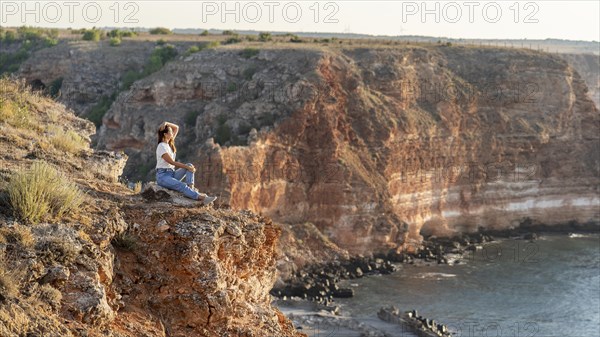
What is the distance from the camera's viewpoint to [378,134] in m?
64.0

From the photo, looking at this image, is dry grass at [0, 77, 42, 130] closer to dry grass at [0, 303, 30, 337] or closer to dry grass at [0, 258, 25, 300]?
dry grass at [0, 258, 25, 300]

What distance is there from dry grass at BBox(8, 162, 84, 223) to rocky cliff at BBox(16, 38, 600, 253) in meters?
41.1

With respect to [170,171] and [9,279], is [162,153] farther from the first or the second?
[9,279]

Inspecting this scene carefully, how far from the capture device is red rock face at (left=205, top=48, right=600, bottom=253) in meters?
58.6

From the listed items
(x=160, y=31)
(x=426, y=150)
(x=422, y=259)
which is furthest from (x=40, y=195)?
(x=160, y=31)

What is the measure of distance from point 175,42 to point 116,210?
70.7 meters

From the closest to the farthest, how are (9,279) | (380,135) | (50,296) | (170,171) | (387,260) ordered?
(9,279)
(50,296)
(170,171)
(387,260)
(380,135)

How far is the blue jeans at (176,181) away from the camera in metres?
11.9

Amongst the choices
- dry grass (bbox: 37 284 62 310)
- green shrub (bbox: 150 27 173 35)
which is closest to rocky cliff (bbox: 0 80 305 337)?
dry grass (bbox: 37 284 62 310)

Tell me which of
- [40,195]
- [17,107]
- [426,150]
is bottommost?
[426,150]

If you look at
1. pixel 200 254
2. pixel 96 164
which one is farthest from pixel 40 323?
pixel 96 164

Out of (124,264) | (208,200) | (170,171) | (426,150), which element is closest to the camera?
(124,264)

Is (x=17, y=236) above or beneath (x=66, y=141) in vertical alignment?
beneath

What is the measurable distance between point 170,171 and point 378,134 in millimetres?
52226
